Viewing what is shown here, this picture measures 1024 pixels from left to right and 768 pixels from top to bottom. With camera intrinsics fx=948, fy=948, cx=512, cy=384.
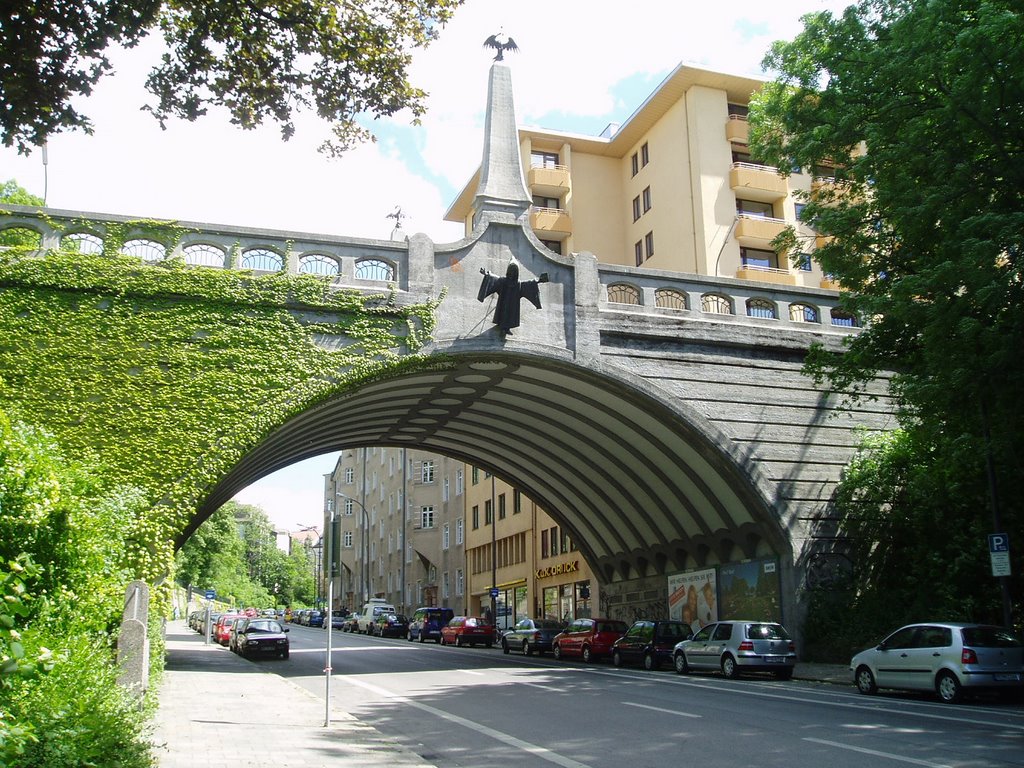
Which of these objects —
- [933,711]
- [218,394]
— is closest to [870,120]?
[933,711]

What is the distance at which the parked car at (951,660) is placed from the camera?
50.4ft

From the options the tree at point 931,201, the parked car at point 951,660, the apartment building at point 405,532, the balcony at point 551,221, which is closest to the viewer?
the tree at point 931,201

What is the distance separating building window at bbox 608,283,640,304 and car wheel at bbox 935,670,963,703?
39.4ft

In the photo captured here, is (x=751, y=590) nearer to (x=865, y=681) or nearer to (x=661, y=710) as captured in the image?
(x=865, y=681)

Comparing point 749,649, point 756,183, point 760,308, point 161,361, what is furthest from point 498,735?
point 756,183

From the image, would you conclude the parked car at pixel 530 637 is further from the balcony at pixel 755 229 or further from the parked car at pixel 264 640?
the balcony at pixel 755 229

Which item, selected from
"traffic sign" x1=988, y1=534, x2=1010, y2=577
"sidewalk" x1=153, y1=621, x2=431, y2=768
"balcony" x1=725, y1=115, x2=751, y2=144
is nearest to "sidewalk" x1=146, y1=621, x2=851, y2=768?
"sidewalk" x1=153, y1=621, x2=431, y2=768

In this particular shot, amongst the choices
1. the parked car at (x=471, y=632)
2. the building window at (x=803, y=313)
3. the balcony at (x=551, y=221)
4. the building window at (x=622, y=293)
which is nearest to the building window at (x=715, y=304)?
the building window at (x=622, y=293)

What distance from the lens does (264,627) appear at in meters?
30.8

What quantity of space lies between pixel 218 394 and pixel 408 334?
4.54 metres

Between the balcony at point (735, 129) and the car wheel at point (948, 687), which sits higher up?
the balcony at point (735, 129)

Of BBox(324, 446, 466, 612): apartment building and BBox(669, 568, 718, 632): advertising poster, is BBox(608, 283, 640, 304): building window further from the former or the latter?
BBox(324, 446, 466, 612): apartment building

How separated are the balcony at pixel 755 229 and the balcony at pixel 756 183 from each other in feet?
4.13

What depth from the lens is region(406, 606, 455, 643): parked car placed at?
4519 centimetres
